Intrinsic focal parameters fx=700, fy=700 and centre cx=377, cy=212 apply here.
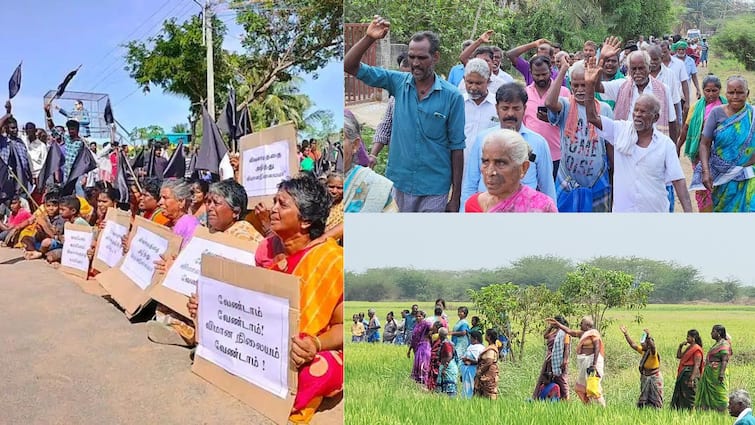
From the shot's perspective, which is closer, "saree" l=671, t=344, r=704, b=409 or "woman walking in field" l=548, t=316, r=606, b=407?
"saree" l=671, t=344, r=704, b=409

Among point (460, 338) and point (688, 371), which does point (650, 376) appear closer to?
point (688, 371)

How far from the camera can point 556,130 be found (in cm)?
309

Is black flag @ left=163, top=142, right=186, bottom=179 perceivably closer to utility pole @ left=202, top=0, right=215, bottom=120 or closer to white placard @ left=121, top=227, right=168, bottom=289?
white placard @ left=121, top=227, right=168, bottom=289

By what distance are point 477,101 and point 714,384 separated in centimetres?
157

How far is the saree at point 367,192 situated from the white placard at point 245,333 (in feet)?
2.68

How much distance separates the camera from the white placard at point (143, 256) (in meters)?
5.84

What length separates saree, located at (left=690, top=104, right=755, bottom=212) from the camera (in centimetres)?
289

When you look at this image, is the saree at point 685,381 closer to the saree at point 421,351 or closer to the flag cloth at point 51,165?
the saree at point 421,351

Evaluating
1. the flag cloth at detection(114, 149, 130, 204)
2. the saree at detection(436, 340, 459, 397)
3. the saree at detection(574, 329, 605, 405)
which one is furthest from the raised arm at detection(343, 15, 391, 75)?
the flag cloth at detection(114, 149, 130, 204)

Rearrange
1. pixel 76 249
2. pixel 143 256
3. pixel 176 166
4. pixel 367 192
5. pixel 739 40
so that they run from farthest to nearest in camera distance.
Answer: pixel 176 166, pixel 76 249, pixel 143 256, pixel 367 192, pixel 739 40

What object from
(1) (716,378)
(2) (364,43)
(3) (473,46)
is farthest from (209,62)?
(1) (716,378)

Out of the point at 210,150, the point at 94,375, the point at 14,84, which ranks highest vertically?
the point at 14,84

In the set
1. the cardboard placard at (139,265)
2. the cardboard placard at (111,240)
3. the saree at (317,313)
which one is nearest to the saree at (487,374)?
the saree at (317,313)

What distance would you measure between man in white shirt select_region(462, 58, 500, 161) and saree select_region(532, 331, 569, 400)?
963 mm
